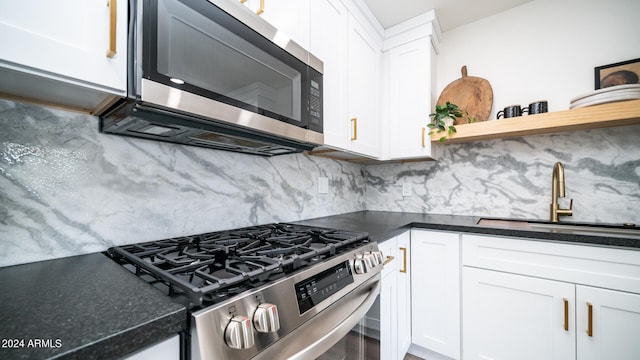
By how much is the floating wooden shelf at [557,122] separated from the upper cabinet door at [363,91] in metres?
0.44

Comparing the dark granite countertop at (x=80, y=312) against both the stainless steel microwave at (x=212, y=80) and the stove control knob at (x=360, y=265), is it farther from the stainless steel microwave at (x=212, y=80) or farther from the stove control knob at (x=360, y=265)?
the stove control knob at (x=360, y=265)

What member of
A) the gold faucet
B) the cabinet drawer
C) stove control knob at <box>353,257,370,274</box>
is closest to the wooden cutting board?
the gold faucet

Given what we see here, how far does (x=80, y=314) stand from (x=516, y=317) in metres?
1.73

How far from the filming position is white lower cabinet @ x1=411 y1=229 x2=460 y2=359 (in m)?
1.42

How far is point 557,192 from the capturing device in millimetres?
1516

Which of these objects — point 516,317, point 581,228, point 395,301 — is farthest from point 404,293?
point 581,228

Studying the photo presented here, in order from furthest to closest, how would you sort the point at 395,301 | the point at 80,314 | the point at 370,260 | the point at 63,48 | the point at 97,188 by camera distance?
the point at 395,301, the point at 370,260, the point at 97,188, the point at 63,48, the point at 80,314

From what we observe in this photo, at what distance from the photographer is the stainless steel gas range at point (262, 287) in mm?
460

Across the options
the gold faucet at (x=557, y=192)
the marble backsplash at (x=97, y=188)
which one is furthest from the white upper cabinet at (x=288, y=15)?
the gold faucet at (x=557, y=192)

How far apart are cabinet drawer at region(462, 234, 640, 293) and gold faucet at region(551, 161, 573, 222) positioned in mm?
488

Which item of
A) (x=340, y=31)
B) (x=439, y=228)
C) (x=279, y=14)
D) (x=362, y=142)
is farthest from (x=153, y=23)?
(x=439, y=228)

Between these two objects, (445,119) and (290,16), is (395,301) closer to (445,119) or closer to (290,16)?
(445,119)

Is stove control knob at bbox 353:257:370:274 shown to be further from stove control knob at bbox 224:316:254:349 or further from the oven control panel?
stove control knob at bbox 224:316:254:349

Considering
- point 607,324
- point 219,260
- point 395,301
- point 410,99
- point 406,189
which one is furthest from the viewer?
point 406,189
